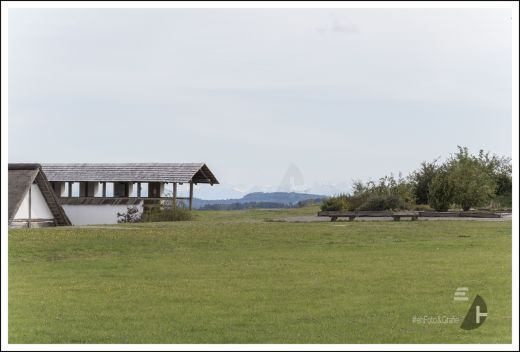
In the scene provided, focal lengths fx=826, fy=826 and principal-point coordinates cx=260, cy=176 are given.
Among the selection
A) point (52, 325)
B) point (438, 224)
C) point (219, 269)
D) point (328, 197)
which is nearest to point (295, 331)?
point (52, 325)

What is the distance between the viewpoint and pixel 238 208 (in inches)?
1789

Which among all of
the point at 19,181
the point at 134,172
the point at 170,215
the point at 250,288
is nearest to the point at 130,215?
the point at 134,172

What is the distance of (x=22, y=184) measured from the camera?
1233 inches

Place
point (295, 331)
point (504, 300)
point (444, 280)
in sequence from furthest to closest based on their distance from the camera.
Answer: point (444, 280), point (504, 300), point (295, 331)

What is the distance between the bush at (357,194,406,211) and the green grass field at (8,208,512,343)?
14.4m

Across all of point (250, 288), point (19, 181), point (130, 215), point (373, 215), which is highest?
point (19, 181)

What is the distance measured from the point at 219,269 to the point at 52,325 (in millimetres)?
5240

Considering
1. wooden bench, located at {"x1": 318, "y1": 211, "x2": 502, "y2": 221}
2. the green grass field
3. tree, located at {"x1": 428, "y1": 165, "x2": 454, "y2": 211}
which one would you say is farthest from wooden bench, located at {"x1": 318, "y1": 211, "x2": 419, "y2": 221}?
the green grass field

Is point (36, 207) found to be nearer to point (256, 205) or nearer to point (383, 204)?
point (383, 204)

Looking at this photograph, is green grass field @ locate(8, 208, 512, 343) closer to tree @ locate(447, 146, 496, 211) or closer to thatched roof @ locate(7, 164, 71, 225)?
thatched roof @ locate(7, 164, 71, 225)

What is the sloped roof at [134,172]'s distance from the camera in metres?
40.3

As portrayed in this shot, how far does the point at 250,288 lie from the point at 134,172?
29.3 metres

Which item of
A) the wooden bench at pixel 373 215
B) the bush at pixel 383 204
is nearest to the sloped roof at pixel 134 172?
the bush at pixel 383 204

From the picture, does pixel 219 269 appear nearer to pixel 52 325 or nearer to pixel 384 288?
pixel 384 288
